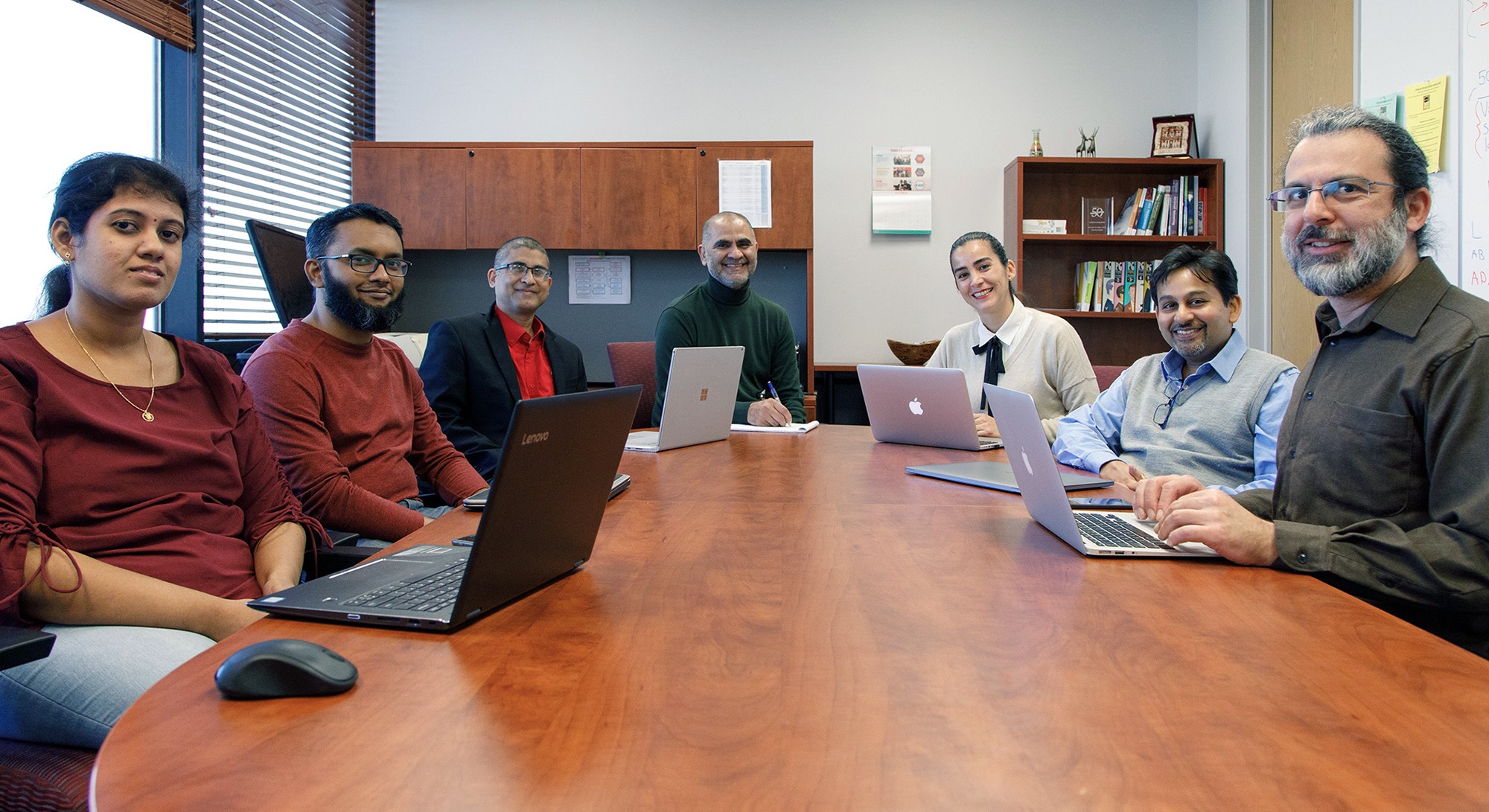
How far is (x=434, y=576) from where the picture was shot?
1025mm

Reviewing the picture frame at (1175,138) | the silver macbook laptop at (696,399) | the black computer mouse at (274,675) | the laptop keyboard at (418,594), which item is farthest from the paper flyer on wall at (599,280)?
the black computer mouse at (274,675)

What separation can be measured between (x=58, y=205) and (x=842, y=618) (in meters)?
1.53

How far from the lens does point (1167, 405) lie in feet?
6.98

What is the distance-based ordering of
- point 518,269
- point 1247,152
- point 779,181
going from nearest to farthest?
point 518,269 → point 1247,152 → point 779,181

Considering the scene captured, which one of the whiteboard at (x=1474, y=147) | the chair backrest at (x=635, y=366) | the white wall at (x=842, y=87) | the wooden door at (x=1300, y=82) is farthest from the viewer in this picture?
the white wall at (x=842, y=87)

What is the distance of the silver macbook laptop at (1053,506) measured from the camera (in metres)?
1.15

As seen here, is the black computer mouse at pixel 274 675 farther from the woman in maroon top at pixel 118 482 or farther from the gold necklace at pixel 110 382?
the gold necklace at pixel 110 382

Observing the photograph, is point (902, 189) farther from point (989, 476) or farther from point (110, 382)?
point (110, 382)

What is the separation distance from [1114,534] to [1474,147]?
2449mm

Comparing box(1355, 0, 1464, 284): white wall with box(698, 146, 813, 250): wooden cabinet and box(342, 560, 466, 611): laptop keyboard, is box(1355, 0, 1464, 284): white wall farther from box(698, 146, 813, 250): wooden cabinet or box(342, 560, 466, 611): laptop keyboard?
box(342, 560, 466, 611): laptop keyboard

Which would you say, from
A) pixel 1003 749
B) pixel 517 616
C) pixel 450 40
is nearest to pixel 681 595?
pixel 517 616

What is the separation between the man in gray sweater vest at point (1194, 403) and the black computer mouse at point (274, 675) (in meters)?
1.56

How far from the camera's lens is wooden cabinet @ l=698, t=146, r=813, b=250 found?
4.36 meters

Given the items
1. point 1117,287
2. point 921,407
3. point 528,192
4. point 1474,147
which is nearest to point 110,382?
point 921,407
